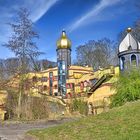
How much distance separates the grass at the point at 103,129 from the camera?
1150cm

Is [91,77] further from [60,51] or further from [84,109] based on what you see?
[84,109]

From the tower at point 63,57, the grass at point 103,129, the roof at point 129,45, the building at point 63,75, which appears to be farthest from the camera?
the tower at point 63,57

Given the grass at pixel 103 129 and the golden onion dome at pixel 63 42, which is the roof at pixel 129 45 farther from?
the golden onion dome at pixel 63 42

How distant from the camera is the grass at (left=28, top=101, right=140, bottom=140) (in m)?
11.5

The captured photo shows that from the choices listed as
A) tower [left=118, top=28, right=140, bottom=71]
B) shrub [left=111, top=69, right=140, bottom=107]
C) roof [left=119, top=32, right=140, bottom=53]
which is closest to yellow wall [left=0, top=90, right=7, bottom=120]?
shrub [left=111, top=69, right=140, bottom=107]

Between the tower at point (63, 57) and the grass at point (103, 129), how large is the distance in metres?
46.7

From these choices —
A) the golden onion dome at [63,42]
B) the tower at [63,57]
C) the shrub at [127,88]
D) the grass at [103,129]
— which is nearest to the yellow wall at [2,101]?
the shrub at [127,88]

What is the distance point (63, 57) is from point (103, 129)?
51669mm

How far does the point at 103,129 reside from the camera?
12703 millimetres

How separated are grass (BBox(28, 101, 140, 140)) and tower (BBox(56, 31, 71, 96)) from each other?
46.7m

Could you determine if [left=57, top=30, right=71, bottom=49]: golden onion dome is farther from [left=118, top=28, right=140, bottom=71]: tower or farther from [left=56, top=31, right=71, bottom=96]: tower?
[left=118, top=28, right=140, bottom=71]: tower

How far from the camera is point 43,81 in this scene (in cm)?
6694

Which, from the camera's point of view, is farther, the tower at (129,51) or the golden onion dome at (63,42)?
the golden onion dome at (63,42)

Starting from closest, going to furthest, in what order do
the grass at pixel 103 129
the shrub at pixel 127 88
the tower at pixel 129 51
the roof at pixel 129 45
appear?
the grass at pixel 103 129 → the shrub at pixel 127 88 → the tower at pixel 129 51 → the roof at pixel 129 45
